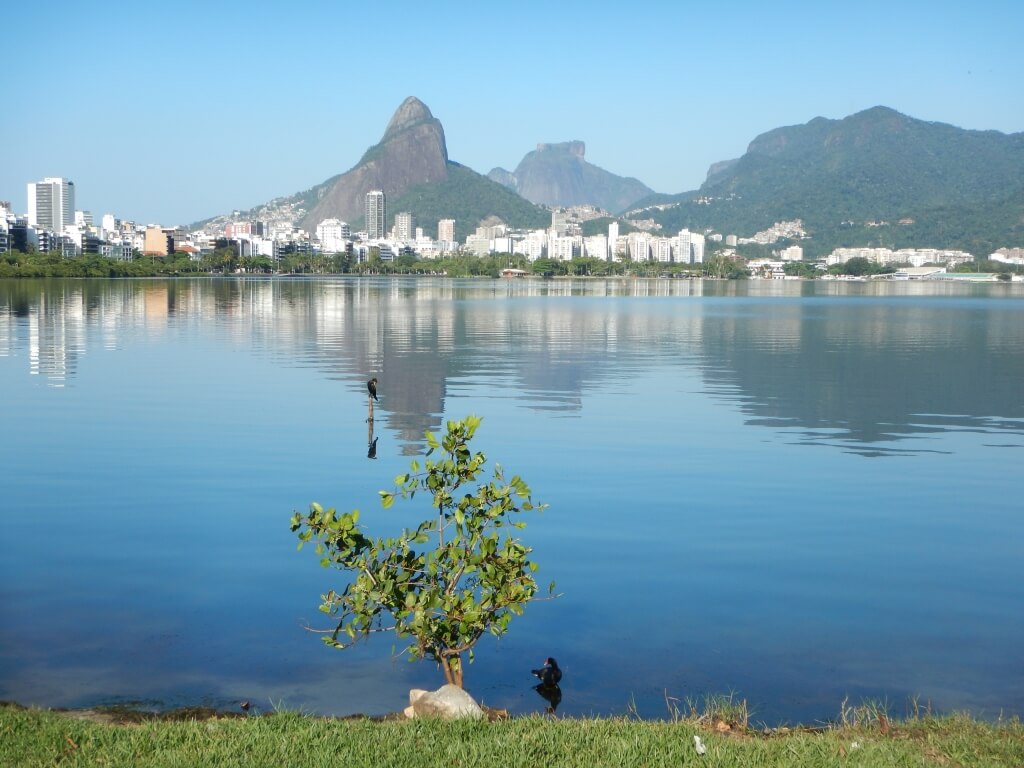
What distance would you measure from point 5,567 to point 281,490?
3246 mm

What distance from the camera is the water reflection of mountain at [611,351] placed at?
60.6 feet

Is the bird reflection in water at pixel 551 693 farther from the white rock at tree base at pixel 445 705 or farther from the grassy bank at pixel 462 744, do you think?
the grassy bank at pixel 462 744

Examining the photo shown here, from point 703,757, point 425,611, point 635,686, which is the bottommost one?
point 635,686

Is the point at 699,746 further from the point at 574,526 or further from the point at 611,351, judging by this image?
the point at 611,351

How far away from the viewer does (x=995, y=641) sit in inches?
289

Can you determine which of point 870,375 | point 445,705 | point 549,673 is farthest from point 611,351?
point 445,705

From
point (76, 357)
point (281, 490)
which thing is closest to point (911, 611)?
point (281, 490)

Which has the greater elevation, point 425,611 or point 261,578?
point 425,611

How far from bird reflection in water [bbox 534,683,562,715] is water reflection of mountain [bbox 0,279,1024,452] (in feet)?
25.5

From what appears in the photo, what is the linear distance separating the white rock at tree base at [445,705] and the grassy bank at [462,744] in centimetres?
22

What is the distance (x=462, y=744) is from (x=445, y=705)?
70 centimetres

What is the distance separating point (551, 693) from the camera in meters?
6.40

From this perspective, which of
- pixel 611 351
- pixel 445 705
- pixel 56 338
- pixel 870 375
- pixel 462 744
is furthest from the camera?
pixel 56 338

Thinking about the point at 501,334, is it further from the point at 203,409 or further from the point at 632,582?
the point at 632,582
